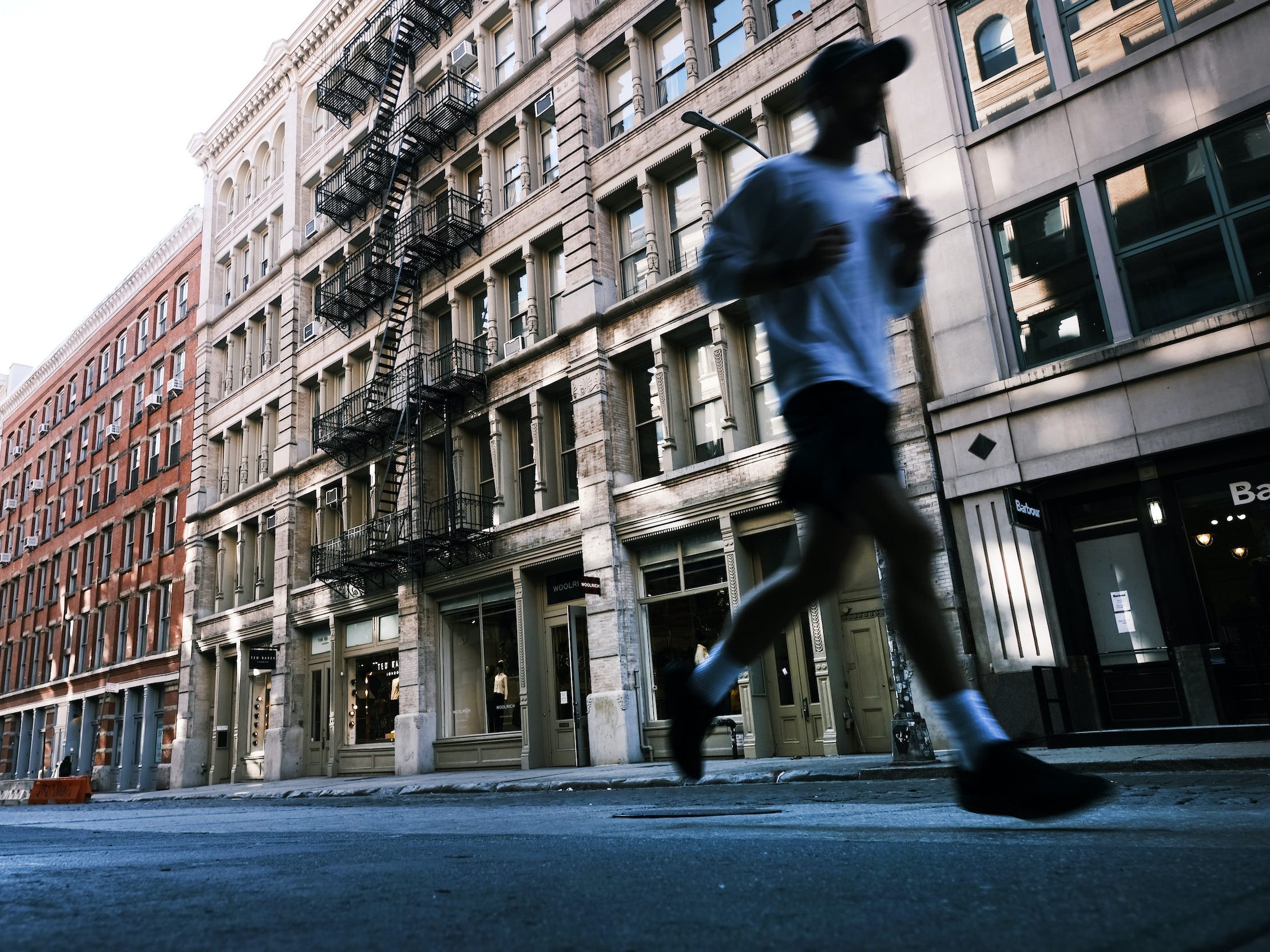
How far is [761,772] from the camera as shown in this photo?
12.1 m

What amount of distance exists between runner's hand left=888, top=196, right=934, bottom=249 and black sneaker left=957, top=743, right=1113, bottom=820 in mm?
1491

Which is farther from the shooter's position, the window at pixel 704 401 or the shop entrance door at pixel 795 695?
the window at pixel 704 401

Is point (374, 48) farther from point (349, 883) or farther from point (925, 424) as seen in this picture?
point (349, 883)

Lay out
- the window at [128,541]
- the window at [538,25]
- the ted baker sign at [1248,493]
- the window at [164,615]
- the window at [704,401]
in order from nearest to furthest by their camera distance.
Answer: the ted baker sign at [1248,493] < the window at [704,401] < the window at [538,25] < the window at [164,615] < the window at [128,541]

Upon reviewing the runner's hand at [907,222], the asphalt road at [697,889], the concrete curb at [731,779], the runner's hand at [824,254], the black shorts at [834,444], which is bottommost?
the concrete curb at [731,779]

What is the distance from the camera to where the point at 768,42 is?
1828cm

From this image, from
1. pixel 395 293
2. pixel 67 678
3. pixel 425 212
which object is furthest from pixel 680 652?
pixel 67 678

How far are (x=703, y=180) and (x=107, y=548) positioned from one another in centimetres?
3463

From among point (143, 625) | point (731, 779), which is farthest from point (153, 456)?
point (731, 779)

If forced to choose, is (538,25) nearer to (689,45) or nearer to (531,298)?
(689,45)

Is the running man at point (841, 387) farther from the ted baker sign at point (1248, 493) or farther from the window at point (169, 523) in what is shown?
the window at point (169, 523)

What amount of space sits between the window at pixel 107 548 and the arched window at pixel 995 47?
39128 millimetres

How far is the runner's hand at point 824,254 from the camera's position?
271 cm

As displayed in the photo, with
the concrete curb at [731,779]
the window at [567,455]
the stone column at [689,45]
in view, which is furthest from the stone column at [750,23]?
the concrete curb at [731,779]
